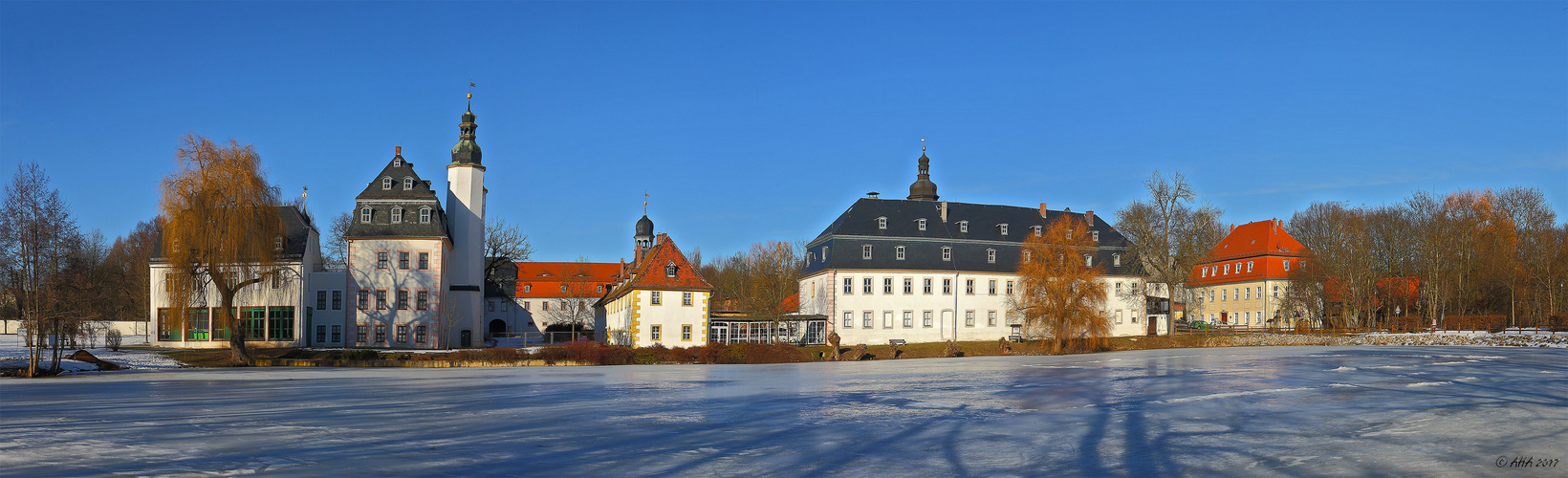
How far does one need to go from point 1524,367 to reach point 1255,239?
62.0 meters

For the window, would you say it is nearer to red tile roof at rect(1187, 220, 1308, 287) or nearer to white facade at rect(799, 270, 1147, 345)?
white facade at rect(799, 270, 1147, 345)

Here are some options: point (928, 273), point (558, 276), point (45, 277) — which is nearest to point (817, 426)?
point (45, 277)

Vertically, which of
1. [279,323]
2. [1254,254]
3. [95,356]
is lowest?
[95,356]

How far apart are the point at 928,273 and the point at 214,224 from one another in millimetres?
39550

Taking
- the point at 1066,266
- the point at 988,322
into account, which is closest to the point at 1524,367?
the point at 1066,266

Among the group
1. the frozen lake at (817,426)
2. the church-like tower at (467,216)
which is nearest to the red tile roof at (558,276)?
the church-like tower at (467,216)

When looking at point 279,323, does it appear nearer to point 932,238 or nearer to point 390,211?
point 390,211

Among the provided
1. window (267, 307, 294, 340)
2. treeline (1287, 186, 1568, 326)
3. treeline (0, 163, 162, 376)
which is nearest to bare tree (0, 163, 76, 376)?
treeline (0, 163, 162, 376)

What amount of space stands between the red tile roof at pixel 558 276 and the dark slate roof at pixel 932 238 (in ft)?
135

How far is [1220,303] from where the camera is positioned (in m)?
88.4

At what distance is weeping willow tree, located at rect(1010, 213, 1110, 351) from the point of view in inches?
2061

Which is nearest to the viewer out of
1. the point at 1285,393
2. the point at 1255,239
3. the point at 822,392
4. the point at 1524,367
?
the point at 1285,393

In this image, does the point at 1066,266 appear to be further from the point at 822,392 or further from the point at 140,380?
the point at 140,380

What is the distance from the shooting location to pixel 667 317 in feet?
178
